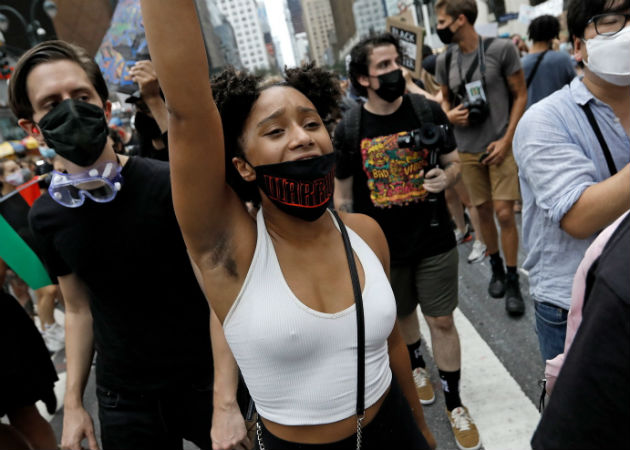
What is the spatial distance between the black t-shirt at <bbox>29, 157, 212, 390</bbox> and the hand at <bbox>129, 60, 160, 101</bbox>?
79 centimetres

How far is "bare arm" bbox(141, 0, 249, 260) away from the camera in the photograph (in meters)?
1.12

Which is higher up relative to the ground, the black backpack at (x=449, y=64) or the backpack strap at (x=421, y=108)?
Answer: the backpack strap at (x=421, y=108)

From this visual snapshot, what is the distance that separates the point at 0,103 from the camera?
21.5 meters

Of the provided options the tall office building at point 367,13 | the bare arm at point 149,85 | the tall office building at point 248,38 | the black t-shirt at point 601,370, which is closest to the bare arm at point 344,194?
the bare arm at point 149,85

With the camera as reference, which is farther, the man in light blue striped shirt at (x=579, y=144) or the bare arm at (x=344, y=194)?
the bare arm at (x=344, y=194)

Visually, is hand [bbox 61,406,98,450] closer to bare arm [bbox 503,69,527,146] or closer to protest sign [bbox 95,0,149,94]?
protest sign [bbox 95,0,149,94]

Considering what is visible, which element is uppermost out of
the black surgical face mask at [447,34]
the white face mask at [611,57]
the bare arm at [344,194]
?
the white face mask at [611,57]

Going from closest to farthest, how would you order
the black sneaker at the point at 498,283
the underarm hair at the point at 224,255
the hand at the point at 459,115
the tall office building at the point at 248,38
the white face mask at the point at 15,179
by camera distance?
the underarm hair at the point at 224,255
the hand at the point at 459,115
the black sneaker at the point at 498,283
the white face mask at the point at 15,179
the tall office building at the point at 248,38

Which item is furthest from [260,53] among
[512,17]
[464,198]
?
[464,198]

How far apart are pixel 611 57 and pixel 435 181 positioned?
1105 mm

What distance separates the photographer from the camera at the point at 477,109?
4.05 meters

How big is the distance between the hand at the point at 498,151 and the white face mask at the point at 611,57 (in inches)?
90.0

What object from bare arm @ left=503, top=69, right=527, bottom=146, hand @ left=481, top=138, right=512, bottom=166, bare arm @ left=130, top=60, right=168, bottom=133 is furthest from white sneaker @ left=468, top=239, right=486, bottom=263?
bare arm @ left=130, top=60, right=168, bottom=133

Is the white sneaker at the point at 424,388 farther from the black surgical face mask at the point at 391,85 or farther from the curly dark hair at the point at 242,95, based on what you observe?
the curly dark hair at the point at 242,95
